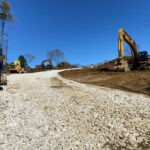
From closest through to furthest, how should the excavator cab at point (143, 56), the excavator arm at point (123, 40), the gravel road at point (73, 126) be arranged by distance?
the gravel road at point (73, 126) → the excavator arm at point (123, 40) → the excavator cab at point (143, 56)

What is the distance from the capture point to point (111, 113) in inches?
141

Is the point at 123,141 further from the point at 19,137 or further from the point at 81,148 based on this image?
the point at 19,137

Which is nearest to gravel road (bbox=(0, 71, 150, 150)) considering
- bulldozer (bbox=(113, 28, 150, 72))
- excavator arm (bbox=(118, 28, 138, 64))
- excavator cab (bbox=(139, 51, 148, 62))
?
bulldozer (bbox=(113, 28, 150, 72))

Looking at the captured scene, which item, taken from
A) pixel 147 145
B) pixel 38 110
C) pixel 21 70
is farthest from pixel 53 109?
pixel 21 70

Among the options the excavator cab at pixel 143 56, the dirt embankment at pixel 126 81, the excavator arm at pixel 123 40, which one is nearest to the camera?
the dirt embankment at pixel 126 81

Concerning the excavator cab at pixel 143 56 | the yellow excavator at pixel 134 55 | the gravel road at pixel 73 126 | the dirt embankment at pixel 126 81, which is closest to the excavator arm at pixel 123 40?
the yellow excavator at pixel 134 55

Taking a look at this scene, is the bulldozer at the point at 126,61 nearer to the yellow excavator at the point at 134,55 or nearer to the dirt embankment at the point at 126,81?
the yellow excavator at the point at 134,55

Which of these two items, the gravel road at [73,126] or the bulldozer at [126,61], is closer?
the gravel road at [73,126]

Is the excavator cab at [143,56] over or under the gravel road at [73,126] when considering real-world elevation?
over

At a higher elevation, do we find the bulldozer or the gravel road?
the bulldozer

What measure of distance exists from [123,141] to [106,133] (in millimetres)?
401

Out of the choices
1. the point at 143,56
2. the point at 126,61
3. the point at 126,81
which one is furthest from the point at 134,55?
the point at 126,81

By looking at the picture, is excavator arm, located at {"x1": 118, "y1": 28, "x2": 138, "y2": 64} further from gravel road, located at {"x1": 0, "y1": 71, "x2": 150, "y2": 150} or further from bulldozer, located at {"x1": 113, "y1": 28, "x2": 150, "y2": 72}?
gravel road, located at {"x1": 0, "y1": 71, "x2": 150, "y2": 150}

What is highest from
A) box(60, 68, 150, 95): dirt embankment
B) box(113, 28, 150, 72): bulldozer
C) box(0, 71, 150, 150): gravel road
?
box(113, 28, 150, 72): bulldozer
